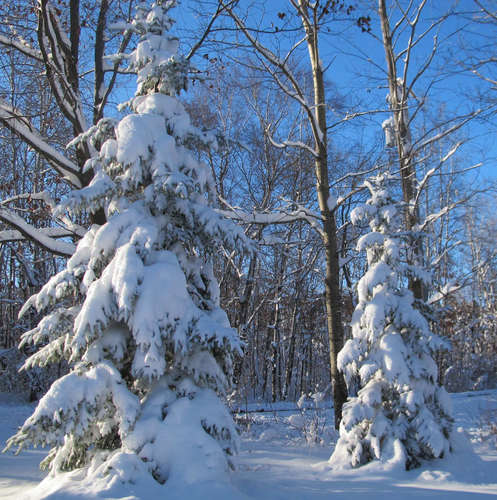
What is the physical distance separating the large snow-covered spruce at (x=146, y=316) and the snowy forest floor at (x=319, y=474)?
55cm

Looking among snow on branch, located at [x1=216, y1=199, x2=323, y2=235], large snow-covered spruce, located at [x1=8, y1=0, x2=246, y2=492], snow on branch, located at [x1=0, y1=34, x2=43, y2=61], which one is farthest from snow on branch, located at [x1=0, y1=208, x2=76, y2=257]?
snow on branch, located at [x1=0, y1=34, x2=43, y2=61]

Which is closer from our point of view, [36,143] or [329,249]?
[36,143]

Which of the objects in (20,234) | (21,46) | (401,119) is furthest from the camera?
(401,119)

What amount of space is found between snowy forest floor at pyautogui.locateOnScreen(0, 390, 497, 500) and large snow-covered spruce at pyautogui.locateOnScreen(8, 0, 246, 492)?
0.55m

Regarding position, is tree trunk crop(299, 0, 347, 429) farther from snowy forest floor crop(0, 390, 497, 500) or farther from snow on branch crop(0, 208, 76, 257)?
snow on branch crop(0, 208, 76, 257)

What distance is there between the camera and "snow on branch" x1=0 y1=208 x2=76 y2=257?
23.6 feet

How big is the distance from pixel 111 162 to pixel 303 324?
1799cm

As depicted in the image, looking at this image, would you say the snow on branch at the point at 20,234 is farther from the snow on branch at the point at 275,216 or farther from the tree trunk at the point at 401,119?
the tree trunk at the point at 401,119

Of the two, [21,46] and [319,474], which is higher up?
[21,46]

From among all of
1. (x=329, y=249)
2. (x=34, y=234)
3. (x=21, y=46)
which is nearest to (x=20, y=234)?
(x=34, y=234)

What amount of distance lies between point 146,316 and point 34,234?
13.9ft

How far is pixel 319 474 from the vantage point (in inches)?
219

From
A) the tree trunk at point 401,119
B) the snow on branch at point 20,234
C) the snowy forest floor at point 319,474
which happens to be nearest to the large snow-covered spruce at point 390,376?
the snowy forest floor at point 319,474

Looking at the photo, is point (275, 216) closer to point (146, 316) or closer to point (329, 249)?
point (329, 249)
